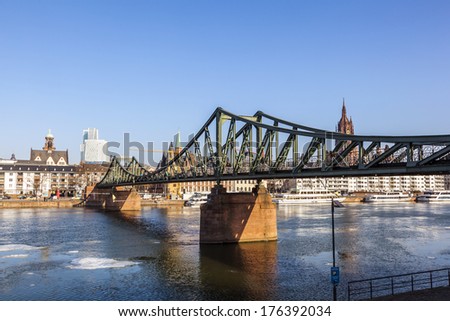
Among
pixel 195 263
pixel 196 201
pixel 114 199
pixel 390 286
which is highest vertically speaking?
pixel 114 199

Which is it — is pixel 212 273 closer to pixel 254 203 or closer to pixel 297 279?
pixel 297 279

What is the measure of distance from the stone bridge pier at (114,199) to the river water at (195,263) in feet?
262

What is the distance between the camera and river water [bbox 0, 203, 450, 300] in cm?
3622

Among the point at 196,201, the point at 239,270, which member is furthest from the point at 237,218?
the point at 196,201

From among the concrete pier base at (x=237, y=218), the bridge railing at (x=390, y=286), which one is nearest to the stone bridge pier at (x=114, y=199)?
the concrete pier base at (x=237, y=218)

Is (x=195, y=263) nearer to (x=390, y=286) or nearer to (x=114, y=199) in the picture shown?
(x=390, y=286)

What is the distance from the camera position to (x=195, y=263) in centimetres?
4841

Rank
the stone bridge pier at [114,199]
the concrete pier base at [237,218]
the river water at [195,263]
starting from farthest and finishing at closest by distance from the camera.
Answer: the stone bridge pier at [114,199] → the concrete pier base at [237,218] → the river water at [195,263]

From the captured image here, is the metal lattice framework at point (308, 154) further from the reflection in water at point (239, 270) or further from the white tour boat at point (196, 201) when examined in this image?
the white tour boat at point (196, 201)

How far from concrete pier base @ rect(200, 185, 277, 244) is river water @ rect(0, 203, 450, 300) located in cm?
222

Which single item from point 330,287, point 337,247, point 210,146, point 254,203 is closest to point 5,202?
point 210,146

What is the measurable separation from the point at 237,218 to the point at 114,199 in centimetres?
10788

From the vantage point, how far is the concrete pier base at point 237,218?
62062 millimetres

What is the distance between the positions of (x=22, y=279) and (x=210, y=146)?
42.1 metres
